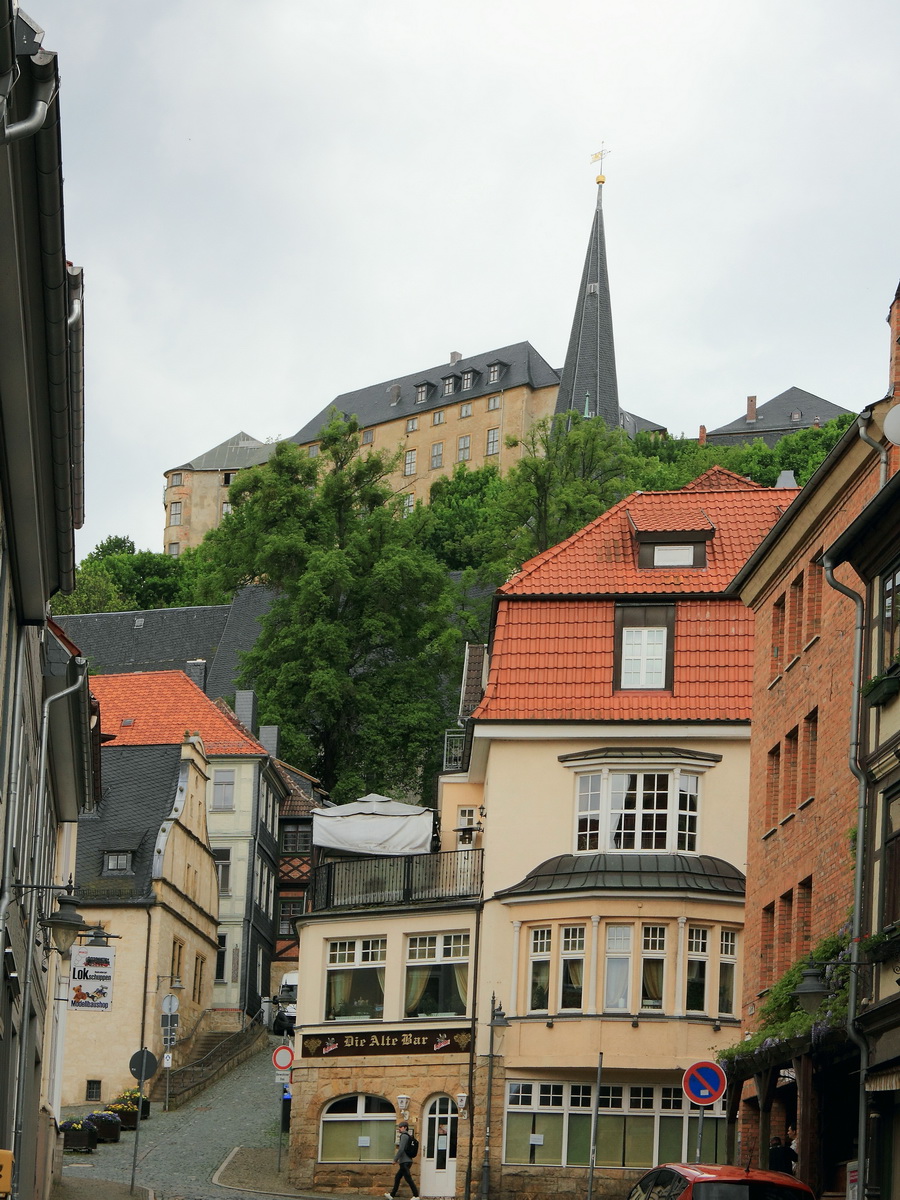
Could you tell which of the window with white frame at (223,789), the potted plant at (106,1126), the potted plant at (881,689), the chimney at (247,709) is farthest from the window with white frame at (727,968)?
the chimney at (247,709)

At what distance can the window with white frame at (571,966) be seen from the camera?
32250mm

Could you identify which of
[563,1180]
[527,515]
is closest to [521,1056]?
[563,1180]

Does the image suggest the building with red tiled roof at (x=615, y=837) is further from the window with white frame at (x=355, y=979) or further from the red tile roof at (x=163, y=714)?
the red tile roof at (x=163, y=714)

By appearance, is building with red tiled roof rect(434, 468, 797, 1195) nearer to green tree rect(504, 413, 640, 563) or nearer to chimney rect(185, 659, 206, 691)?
green tree rect(504, 413, 640, 563)

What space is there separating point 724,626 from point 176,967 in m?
21.5

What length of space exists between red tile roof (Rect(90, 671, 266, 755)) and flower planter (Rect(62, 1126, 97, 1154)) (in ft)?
72.0

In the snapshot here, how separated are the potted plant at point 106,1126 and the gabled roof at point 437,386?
91885 millimetres

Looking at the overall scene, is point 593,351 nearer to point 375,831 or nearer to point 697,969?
point 375,831

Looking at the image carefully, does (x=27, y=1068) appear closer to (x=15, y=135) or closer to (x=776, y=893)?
(x=776, y=893)

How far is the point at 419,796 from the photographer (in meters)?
65.0

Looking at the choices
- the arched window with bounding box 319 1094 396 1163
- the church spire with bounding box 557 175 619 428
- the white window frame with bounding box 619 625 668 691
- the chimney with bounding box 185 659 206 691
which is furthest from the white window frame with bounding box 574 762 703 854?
the church spire with bounding box 557 175 619 428

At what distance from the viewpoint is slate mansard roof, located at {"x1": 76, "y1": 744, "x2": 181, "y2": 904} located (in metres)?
47.9

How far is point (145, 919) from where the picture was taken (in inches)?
1853

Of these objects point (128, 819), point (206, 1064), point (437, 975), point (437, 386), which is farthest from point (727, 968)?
point (437, 386)
